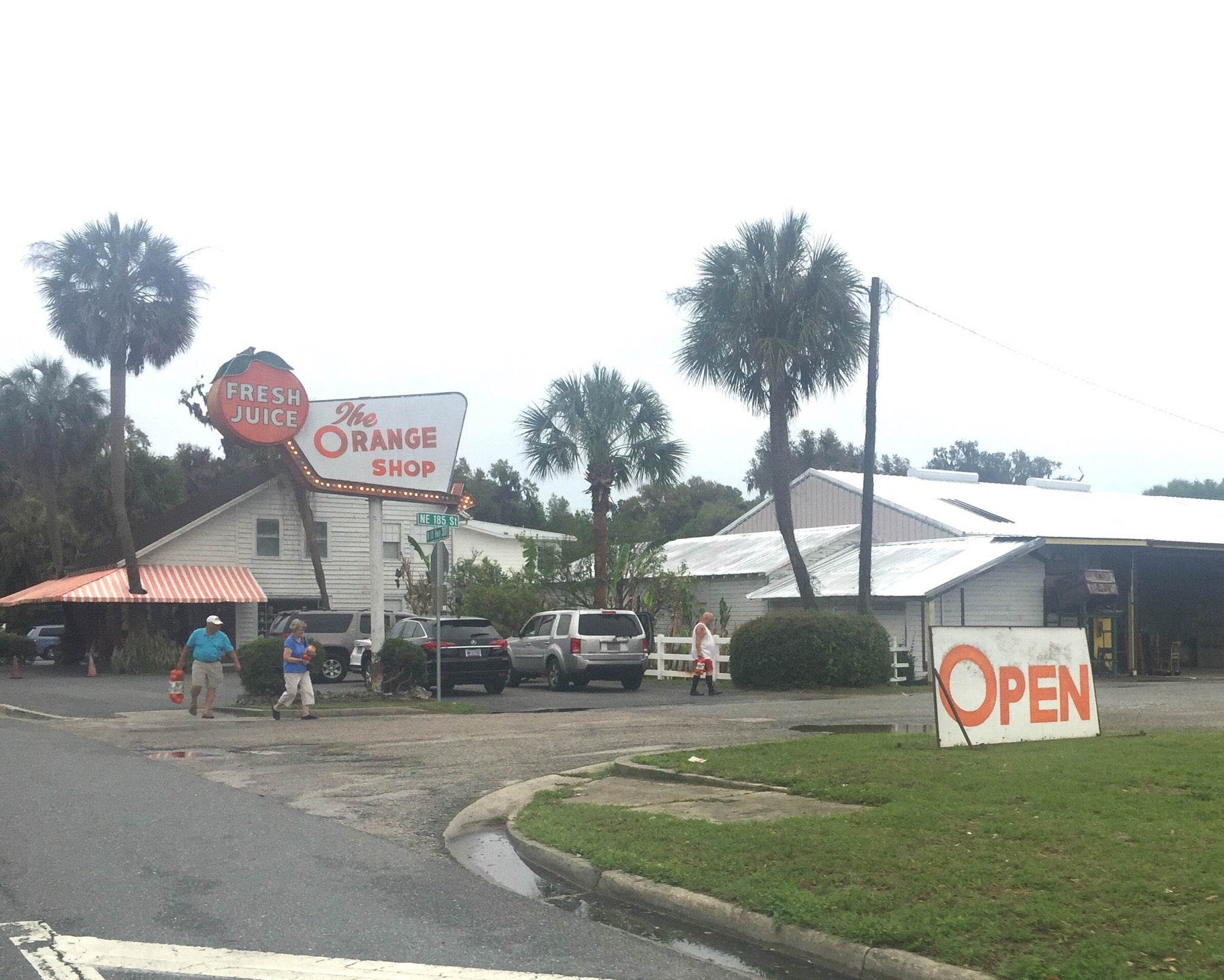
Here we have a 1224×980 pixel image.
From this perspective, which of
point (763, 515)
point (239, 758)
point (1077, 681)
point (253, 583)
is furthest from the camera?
point (763, 515)

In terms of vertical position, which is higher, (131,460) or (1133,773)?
(131,460)

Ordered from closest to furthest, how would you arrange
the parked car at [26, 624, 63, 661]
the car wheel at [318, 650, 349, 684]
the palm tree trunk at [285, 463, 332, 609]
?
the car wheel at [318, 650, 349, 684], the palm tree trunk at [285, 463, 332, 609], the parked car at [26, 624, 63, 661]

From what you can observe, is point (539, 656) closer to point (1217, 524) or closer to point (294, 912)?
point (294, 912)

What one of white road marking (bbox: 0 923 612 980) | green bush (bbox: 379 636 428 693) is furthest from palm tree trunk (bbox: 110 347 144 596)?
white road marking (bbox: 0 923 612 980)

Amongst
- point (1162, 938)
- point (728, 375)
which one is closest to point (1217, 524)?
point (728, 375)

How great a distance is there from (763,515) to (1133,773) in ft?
126

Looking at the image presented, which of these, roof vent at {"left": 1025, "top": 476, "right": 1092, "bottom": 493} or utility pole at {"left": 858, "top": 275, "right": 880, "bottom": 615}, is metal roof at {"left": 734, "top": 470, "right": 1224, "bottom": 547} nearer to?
roof vent at {"left": 1025, "top": 476, "right": 1092, "bottom": 493}

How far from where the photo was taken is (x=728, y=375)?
99.8 ft

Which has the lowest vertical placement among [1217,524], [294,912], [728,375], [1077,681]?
[294,912]

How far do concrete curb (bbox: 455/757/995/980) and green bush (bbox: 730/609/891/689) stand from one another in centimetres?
1608

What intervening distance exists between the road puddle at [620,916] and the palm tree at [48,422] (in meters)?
45.6

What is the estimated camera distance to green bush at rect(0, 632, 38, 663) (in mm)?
39031

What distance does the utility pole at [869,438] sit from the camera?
2839 cm

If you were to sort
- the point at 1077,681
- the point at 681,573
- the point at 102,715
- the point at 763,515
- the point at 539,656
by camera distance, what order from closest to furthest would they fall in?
the point at 1077,681 → the point at 102,715 → the point at 539,656 → the point at 681,573 → the point at 763,515
